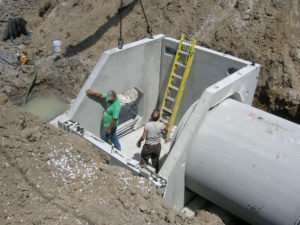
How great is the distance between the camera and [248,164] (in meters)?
4.97

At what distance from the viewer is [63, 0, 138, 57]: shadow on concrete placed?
10.3 metres

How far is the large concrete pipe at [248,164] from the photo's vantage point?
480cm

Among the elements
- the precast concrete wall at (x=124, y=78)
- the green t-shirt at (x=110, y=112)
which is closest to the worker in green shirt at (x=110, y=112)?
the green t-shirt at (x=110, y=112)

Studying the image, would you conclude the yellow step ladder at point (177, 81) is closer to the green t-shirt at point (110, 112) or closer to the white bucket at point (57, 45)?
the green t-shirt at point (110, 112)

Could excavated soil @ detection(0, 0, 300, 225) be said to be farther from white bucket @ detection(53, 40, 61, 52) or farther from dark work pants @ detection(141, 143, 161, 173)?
dark work pants @ detection(141, 143, 161, 173)

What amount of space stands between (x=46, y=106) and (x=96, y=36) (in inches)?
105

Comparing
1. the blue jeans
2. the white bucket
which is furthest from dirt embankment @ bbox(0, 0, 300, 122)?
the blue jeans

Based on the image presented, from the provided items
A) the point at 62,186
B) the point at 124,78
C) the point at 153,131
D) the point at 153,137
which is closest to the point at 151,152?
the point at 153,137

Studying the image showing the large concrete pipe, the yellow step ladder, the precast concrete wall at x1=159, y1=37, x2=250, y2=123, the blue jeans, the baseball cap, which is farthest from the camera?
the yellow step ladder

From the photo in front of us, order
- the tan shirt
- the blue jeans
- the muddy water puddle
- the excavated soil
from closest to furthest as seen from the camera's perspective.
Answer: the excavated soil, the tan shirt, the blue jeans, the muddy water puddle

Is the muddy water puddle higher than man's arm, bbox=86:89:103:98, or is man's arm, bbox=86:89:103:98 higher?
man's arm, bbox=86:89:103:98

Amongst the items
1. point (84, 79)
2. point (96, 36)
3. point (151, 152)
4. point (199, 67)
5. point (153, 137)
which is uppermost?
point (199, 67)

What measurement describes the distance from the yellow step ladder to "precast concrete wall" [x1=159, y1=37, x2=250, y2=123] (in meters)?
0.15

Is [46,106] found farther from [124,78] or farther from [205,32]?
[205,32]
